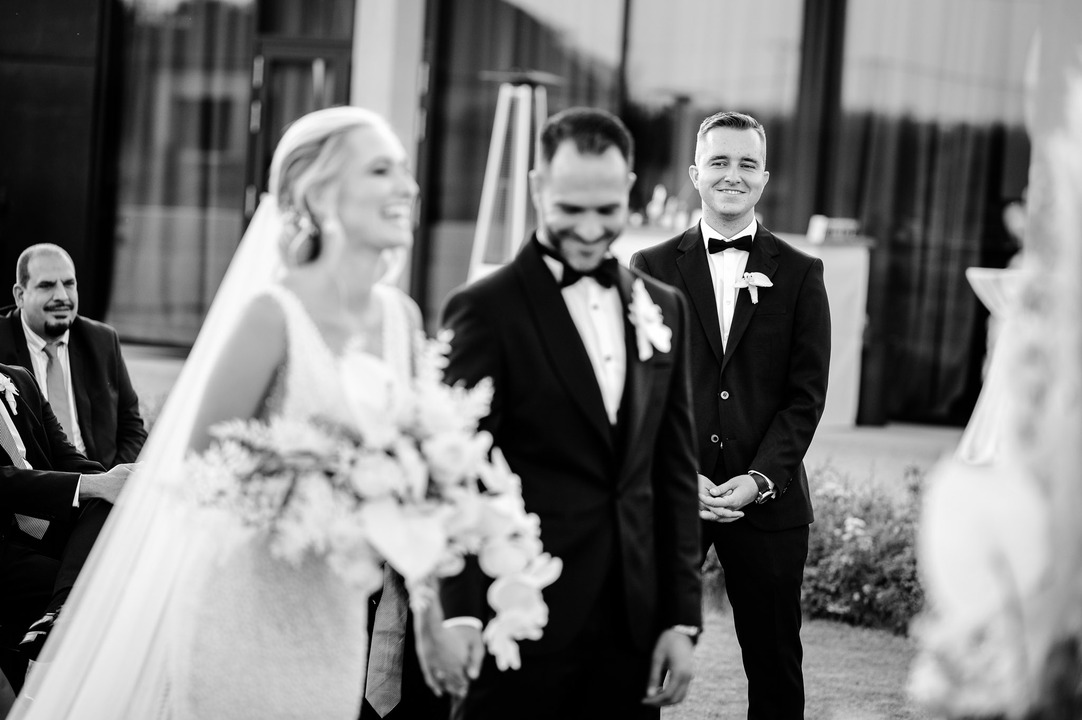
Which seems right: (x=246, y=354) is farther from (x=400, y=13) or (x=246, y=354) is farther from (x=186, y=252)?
(x=186, y=252)

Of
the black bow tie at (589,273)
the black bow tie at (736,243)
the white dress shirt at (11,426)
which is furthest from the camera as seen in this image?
the white dress shirt at (11,426)

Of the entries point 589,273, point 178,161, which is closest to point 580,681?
point 589,273

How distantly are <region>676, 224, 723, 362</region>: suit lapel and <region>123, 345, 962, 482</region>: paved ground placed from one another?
4.01 m

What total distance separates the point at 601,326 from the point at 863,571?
4.06m

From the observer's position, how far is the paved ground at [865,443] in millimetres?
8719

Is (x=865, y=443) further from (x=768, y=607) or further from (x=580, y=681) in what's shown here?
(x=580, y=681)

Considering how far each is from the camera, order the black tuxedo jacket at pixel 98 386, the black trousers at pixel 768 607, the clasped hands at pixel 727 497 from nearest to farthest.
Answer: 1. the clasped hands at pixel 727 497
2. the black trousers at pixel 768 607
3. the black tuxedo jacket at pixel 98 386

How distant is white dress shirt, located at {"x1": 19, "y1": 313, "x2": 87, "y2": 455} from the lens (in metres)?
5.45

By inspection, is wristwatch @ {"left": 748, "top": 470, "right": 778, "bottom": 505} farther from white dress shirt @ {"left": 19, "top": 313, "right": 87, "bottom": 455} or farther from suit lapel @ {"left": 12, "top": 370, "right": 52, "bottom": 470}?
white dress shirt @ {"left": 19, "top": 313, "right": 87, "bottom": 455}

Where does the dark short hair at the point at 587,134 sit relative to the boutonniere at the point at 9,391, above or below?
above

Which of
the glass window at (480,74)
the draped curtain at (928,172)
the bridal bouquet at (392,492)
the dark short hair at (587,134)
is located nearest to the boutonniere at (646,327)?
the dark short hair at (587,134)

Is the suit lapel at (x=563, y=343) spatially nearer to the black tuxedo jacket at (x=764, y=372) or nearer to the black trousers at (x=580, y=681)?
the black trousers at (x=580, y=681)

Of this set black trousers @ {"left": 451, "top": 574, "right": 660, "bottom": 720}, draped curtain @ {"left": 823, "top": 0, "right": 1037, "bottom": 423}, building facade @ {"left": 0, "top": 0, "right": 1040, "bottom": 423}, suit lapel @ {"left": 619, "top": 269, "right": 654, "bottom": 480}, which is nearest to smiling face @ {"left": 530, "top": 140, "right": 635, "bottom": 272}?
suit lapel @ {"left": 619, "top": 269, "right": 654, "bottom": 480}

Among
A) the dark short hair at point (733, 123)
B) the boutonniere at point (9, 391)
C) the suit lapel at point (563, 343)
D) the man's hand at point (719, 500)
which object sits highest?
the dark short hair at point (733, 123)
